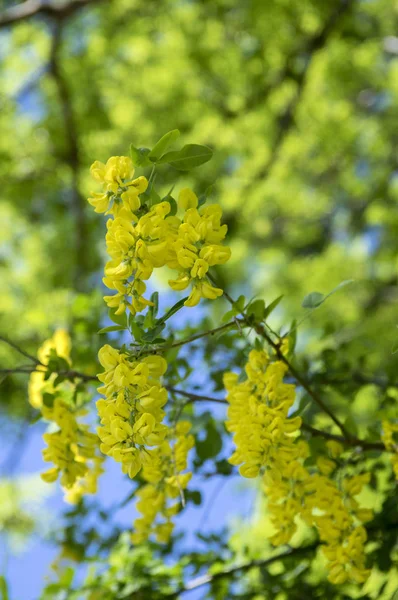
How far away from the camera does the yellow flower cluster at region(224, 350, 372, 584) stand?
0.92 meters

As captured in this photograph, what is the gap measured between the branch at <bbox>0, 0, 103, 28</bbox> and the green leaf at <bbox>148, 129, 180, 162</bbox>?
2.97 metres

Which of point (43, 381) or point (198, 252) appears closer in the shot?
point (198, 252)

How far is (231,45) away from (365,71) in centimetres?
103

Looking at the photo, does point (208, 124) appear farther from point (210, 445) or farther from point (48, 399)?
point (48, 399)

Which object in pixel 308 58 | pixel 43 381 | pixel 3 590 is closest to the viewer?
pixel 43 381

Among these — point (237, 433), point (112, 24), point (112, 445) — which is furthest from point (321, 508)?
point (112, 24)

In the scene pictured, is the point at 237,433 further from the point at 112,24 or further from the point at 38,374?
the point at 112,24

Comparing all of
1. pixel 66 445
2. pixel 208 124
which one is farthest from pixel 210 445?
pixel 208 124

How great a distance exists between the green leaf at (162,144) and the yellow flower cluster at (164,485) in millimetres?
411

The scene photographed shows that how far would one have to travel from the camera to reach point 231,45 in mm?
5016

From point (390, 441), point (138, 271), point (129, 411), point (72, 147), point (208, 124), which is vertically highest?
point (208, 124)

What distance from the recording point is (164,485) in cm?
111

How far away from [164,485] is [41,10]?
10.1 ft

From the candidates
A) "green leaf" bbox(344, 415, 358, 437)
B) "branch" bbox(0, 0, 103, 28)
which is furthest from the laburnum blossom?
"branch" bbox(0, 0, 103, 28)
